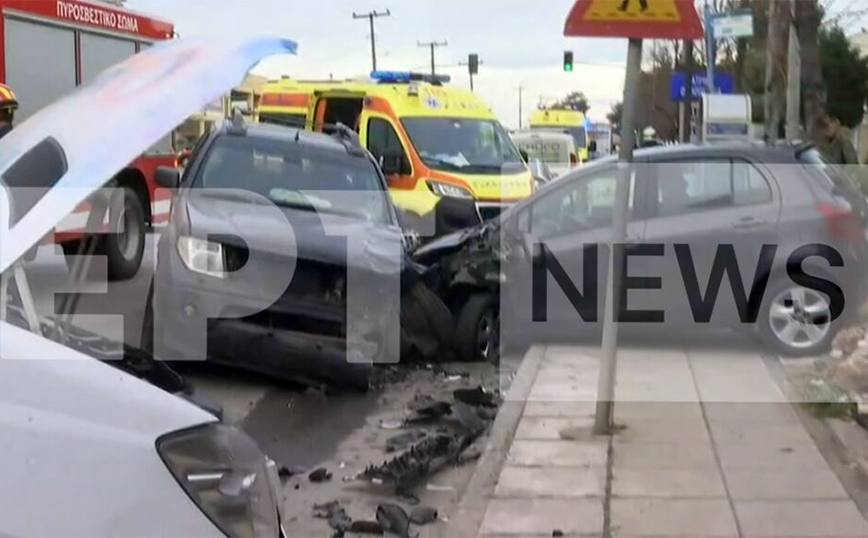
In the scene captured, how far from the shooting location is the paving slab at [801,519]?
17.8 ft

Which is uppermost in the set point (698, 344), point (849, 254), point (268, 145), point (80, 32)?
point (80, 32)

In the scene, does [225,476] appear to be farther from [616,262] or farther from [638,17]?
[638,17]

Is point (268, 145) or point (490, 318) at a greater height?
point (268, 145)

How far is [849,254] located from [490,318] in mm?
2807

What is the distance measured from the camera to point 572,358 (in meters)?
9.60

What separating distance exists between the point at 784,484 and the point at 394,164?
10.7 m

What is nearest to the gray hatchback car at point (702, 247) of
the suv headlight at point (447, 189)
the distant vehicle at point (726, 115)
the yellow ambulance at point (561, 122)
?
the suv headlight at point (447, 189)

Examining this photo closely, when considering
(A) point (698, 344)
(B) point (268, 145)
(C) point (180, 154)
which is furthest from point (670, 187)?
(C) point (180, 154)

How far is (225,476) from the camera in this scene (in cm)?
285

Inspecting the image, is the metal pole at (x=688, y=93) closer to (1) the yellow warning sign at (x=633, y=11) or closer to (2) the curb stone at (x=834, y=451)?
(2) the curb stone at (x=834, y=451)

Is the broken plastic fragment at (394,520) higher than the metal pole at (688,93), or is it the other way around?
the metal pole at (688,93)

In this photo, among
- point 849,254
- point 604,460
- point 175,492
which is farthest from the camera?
point 849,254

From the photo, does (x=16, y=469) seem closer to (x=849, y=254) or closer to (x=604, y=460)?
(x=604, y=460)

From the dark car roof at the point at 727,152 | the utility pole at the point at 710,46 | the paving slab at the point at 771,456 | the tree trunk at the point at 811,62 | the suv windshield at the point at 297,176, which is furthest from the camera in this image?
the utility pole at the point at 710,46
